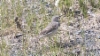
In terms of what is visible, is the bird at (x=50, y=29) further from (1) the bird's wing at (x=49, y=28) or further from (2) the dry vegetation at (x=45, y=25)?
(2) the dry vegetation at (x=45, y=25)

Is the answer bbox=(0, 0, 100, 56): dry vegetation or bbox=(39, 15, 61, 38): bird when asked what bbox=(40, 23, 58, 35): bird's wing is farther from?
bbox=(0, 0, 100, 56): dry vegetation

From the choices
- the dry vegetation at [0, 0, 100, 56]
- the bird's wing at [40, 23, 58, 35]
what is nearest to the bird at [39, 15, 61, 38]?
the bird's wing at [40, 23, 58, 35]

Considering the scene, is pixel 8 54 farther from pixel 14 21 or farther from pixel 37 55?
pixel 14 21

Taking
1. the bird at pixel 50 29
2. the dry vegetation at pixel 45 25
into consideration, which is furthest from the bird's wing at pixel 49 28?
the dry vegetation at pixel 45 25

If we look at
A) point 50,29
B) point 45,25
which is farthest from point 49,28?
point 45,25

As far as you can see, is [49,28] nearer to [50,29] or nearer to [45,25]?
[50,29]

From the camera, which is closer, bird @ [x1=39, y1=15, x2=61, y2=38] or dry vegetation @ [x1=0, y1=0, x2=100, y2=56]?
dry vegetation @ [x1=0, y1=0, x2=100, y2=56]

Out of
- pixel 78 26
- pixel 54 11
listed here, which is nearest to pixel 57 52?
pixel 78 26

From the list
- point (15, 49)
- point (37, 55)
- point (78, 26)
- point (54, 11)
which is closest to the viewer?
point (37, 55)

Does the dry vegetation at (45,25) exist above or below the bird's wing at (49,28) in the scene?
below
